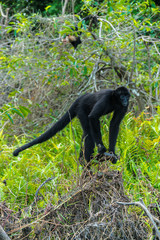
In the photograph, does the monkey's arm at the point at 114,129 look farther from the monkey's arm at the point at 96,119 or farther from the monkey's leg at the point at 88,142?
the monkey's leg at the point at 88,142

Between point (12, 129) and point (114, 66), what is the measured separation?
117 inches

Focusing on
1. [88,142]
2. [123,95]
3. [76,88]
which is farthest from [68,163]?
[76,88]

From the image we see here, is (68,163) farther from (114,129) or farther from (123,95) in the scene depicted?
(123,95)

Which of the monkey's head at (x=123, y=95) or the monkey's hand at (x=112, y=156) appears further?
the monkey's head at (x=123, y=95)

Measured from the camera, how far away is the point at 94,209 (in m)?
3.14

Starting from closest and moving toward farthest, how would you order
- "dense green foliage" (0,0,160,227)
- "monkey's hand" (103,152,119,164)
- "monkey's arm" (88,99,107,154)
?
"monkey's hand" (103,152,119,164) → "monkey's arm" (88,99,107,154) → "dense green foliage" (0,0,160,227)

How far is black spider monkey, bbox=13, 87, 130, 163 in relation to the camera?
15.8ft

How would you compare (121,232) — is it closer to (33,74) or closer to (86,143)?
(86,143)

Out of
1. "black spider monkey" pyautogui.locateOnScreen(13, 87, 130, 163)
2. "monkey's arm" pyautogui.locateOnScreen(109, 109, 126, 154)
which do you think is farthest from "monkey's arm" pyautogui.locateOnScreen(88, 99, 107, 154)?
"monkey's arm" pyautogui.locateOnScreen(109, 109, 126, 154)

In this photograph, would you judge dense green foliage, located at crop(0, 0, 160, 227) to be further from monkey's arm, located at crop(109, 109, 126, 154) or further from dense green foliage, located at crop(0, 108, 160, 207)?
monkey's arm, located at crop(109, 109, 126, 154)

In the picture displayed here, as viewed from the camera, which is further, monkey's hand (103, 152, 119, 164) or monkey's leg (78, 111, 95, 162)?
monkey's leg (78, 111, 95, 162)

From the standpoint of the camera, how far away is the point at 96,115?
15.7 ft

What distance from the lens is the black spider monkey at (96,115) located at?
15.8 ft

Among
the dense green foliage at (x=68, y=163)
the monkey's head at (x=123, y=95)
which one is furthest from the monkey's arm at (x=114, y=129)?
the dense green foliage at (x=68, y=163)
